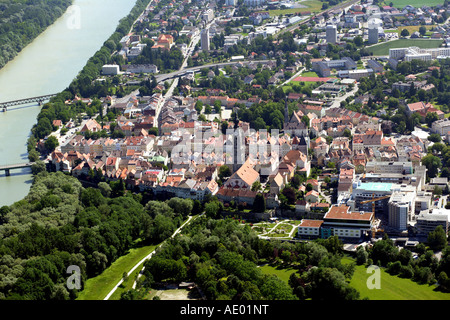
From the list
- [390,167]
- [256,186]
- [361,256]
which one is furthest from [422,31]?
[361,256]

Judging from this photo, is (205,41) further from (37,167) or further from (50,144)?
(37,167)

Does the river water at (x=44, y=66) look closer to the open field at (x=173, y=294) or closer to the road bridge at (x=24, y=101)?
the road bridge at (x=24, y=101)

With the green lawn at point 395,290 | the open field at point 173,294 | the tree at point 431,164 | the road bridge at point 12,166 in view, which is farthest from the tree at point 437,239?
the road bridge at point 12,166

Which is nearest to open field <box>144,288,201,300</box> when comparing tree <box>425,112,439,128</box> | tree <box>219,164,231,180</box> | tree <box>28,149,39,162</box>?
tree <box>219,164,231,180</box>

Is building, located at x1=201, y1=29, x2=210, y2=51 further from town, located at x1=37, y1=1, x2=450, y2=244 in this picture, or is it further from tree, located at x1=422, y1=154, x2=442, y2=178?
tree, located at x1=422, y1=154, x2=442, y2=178

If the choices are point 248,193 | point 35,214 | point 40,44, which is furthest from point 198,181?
point 40,44
